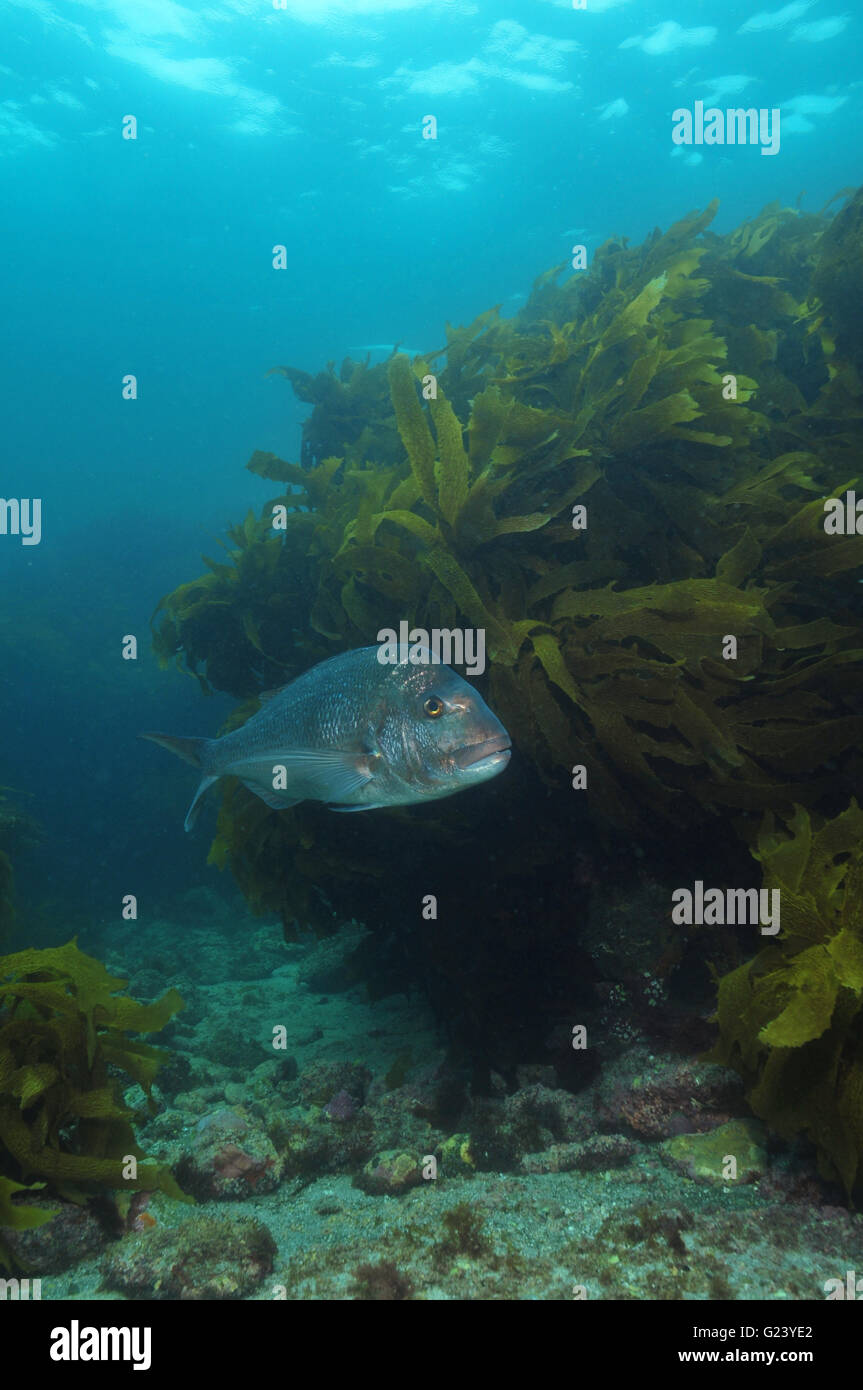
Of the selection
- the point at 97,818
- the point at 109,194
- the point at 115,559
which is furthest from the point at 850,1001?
the point at 109,194

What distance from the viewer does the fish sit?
2479mm

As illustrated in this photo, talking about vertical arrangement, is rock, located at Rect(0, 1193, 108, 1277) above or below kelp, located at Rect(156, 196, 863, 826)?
below

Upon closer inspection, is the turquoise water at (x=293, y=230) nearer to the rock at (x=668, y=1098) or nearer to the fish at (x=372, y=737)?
the rock at (x=668, y=1098)

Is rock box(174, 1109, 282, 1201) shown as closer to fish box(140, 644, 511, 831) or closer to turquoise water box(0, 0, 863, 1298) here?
turquoise water box(0, 0, 863, 1298)

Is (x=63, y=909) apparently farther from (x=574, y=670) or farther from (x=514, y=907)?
(x=574, y=670)

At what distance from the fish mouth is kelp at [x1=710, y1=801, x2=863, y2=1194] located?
132 cm

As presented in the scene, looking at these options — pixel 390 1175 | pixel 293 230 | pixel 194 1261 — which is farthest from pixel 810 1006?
pixel 293 230

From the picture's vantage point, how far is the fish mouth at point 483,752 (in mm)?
2398

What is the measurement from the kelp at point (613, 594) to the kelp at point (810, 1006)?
0.63m

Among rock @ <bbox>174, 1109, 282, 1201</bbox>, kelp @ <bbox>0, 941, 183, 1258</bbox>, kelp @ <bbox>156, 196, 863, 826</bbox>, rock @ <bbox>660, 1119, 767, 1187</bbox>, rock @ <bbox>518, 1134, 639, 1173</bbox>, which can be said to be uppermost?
kelp @ <bbox>156, 196, 863, 826</bbox>

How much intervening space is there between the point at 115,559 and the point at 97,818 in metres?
17.1

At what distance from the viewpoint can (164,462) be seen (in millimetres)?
57281

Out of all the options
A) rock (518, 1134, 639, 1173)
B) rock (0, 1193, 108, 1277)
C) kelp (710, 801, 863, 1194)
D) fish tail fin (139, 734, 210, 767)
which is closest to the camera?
kelp (710, 801, 863, 1194)

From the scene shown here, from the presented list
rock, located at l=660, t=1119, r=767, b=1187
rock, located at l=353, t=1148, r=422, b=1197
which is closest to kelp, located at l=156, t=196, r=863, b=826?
rock, located at l=660, t=1119, r=767, b=1187
